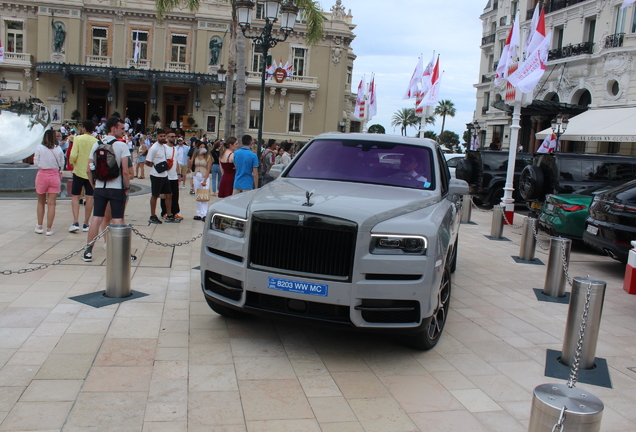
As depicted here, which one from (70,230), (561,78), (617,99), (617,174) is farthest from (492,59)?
(70,230)

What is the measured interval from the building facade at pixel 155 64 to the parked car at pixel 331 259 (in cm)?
3567

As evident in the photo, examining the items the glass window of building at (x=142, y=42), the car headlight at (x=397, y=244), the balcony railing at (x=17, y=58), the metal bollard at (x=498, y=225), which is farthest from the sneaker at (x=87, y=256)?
the balcony railing at (x=17, y=58)

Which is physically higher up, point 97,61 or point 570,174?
point 97,61

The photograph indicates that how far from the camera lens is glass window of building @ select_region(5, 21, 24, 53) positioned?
41750 millimetres

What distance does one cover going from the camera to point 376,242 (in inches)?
175

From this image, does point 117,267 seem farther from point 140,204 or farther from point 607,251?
point 140,204

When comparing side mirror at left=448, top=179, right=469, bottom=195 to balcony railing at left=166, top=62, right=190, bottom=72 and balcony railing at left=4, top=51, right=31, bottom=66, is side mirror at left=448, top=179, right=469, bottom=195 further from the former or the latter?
balcony railing at left=4, top=51, right=31, bottom=66

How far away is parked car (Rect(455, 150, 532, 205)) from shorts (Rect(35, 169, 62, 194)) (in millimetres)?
13170

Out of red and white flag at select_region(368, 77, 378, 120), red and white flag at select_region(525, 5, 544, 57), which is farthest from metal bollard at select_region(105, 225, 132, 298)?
red and white flag at select_region(368, 77, 378, 120)

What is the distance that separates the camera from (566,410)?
8.84ft

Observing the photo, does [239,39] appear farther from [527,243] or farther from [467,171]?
[527,243]

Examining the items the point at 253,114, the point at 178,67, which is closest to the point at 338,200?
the point at 178,67

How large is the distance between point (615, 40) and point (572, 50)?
138 inches

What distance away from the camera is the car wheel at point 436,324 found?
4.88 metres
